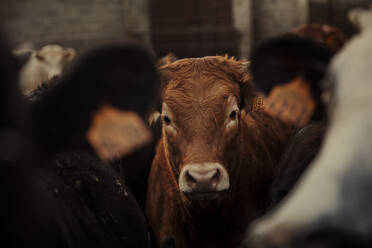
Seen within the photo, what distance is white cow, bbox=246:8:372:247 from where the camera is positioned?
1.19 m

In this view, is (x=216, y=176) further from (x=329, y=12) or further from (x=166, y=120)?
(x=329, y=12)

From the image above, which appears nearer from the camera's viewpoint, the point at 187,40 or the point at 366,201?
the point at 366,201

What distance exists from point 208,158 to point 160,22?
374 inches

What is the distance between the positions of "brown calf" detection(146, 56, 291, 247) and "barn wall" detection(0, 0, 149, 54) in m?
8.81

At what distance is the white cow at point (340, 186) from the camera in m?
1.19

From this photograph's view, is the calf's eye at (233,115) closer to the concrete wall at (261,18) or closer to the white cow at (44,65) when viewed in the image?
the white cow at (44,65)

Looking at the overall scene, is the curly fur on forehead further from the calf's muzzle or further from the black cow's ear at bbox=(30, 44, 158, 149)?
the black cow's ear at bbox=(30, 44, 158, 149)

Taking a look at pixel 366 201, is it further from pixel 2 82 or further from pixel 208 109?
pixel 208 109

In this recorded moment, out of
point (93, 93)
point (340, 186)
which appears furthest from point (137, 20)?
point (340, 186)

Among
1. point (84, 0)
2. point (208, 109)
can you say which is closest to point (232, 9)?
point (84, 0)

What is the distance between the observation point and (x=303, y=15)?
10469 millimetres

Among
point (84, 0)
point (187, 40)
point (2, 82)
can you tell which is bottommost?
point (187, 40)

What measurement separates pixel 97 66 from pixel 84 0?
420 inches

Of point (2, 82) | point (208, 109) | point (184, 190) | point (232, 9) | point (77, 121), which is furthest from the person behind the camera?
point (232, 9)
